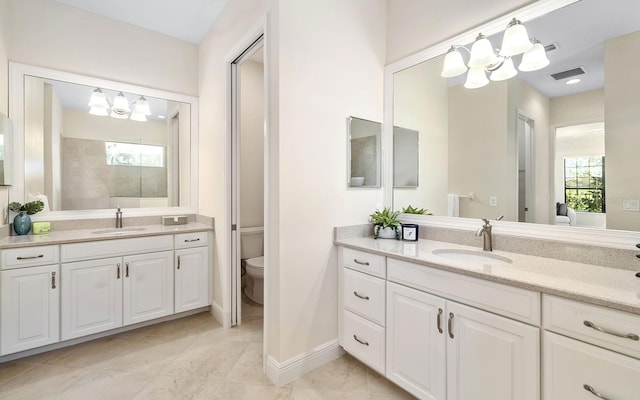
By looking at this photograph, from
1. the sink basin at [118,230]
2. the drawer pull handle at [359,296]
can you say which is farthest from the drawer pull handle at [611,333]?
the sink basin at [118,230]

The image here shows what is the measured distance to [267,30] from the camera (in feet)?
6.17

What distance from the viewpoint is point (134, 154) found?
286 cm

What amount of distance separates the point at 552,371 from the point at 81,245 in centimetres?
297

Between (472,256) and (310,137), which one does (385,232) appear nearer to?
(472,256)

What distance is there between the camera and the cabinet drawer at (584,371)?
954 mm

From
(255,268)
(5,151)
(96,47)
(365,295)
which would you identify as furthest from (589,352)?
(96,47)

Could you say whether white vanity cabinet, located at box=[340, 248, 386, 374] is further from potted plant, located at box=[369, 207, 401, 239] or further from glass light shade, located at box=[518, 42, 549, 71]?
glass light shade, located at box=[518, 42, 549, 71]

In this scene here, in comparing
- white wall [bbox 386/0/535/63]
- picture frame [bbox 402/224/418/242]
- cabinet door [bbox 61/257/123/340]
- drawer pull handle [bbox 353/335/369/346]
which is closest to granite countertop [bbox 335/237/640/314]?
picture frame [bbox 402/224/418/242]

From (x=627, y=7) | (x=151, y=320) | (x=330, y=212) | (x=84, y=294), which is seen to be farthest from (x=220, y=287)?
(x=627, y=7)

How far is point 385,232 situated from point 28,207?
2.81 m

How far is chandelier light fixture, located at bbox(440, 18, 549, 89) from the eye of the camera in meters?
1.60

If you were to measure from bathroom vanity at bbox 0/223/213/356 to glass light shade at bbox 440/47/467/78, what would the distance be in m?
2.45

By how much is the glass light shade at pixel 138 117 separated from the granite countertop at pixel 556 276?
2646mm

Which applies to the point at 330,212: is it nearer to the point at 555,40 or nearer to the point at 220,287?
the point at 220,287
